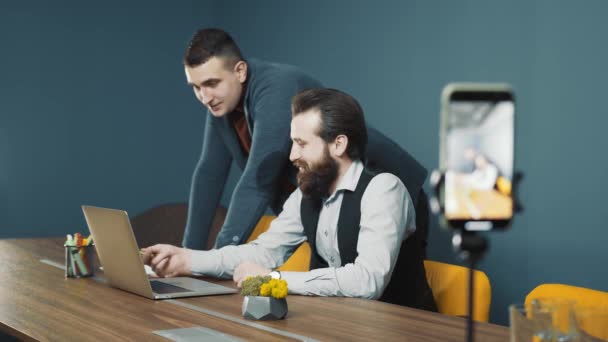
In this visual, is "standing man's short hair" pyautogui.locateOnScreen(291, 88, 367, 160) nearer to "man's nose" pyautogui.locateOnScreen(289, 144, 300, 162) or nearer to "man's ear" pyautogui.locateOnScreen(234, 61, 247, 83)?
"man's nose" pyautogui.locateOnScreen(289, 144, 300, 162)

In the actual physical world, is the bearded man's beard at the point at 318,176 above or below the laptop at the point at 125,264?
above

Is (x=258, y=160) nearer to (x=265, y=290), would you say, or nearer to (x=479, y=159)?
(x=265, y=290)

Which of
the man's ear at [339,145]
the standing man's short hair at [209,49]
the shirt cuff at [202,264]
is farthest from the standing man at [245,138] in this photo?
the man's ear at [339,145]

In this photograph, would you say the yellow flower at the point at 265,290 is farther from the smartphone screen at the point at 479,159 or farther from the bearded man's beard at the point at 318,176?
the smartphone screen at the point at 479,159

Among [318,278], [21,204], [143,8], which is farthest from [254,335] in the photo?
[143,8]

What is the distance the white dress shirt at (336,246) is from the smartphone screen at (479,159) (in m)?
1.27

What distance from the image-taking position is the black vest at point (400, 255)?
2.29 m

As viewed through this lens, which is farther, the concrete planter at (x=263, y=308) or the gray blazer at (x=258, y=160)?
the gray blazer at (x=258, y=160)

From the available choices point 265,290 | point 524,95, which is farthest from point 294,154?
point 524,95

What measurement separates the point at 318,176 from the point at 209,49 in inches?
24.4

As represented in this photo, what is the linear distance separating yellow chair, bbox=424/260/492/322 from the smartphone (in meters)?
1.25

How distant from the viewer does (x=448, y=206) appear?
2.51 feet

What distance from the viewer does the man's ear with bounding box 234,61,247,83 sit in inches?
103

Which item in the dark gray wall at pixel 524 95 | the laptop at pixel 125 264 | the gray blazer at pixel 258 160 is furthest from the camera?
the dark gray wall at pixel 524 95
